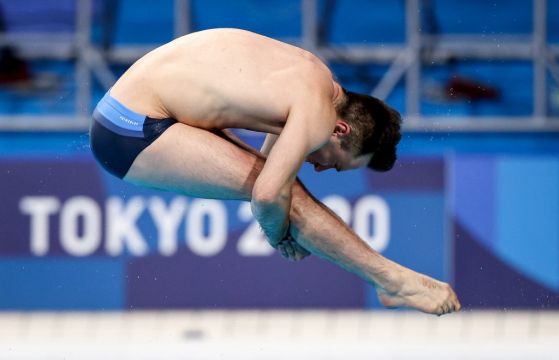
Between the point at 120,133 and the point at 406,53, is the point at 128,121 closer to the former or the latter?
the point at 120,133

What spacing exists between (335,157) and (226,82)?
647mm

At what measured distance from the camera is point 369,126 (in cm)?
512

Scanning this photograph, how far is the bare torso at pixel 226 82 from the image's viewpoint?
15.9 feet

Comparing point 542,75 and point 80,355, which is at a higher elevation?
point 542,75

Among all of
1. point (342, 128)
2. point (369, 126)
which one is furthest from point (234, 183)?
point (369, 126)

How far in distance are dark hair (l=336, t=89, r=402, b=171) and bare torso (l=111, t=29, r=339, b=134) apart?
13 centimetres

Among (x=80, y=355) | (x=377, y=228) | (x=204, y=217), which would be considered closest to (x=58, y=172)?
(x=204, y=217)

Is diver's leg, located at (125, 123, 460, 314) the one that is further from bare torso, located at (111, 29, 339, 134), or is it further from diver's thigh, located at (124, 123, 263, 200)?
bare torso, located at (111, 29, 339, 134)

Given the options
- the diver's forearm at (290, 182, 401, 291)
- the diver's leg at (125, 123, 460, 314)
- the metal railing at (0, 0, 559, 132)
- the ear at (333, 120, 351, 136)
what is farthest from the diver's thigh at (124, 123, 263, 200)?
the metal railing at (0, 0, 559, 132)

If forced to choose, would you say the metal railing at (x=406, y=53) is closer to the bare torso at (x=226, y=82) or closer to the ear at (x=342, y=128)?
the ear at (x=342, y=128)

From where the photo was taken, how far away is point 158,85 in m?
4.93

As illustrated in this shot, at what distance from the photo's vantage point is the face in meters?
5.11

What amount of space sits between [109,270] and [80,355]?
1.28 meters

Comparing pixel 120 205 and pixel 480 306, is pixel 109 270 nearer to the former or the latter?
pixel 120 205
